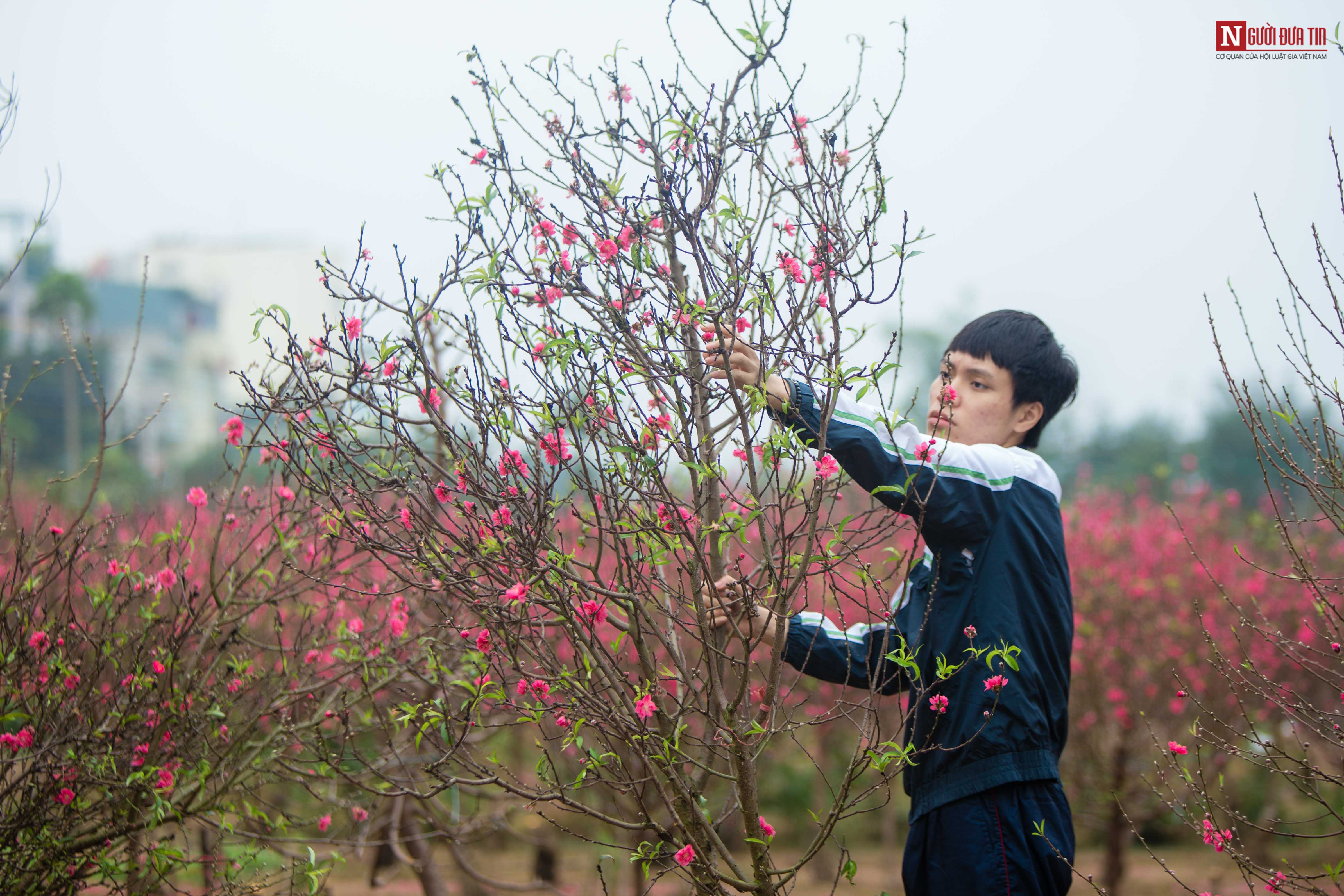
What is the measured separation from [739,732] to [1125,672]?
5.47 meters

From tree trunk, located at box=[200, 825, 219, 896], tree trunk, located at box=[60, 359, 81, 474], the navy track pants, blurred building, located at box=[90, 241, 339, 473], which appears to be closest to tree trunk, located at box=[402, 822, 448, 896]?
tree trunk, located at box=[200, 825, 219, 896]

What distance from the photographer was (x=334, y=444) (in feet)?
7.37

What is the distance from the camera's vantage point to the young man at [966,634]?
2041mm

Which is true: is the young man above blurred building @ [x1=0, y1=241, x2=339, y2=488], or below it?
below

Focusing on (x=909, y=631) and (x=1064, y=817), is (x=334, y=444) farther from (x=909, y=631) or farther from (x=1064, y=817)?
(x=1064, y=817)

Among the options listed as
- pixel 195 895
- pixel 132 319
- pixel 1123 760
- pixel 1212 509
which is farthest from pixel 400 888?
pixel 132 319

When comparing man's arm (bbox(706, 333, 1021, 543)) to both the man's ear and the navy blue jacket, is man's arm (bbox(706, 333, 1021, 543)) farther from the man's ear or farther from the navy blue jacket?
the man's ear

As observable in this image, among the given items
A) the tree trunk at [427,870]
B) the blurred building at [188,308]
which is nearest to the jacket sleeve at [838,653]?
the tree trunk at [427,870]

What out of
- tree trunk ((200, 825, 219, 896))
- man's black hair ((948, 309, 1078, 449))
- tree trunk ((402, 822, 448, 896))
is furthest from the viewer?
tree trunk ((402, 822, 448, 896))

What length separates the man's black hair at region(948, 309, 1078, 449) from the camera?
2543mm

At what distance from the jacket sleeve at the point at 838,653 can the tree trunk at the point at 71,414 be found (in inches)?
998

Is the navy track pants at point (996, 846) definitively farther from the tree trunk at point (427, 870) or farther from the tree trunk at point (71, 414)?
the tree trunk at point (71, 414)

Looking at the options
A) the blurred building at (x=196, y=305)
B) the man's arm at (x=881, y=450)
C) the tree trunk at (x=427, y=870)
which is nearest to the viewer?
the man's arm at (x=881, y=450)

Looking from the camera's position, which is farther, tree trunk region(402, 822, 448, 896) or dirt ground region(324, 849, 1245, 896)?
dirt ground region(324, 849, 1245, 896)
